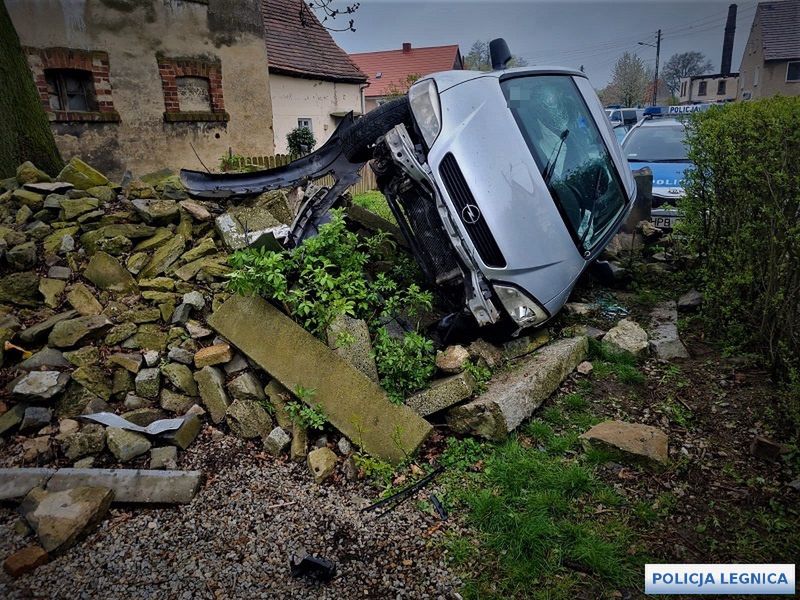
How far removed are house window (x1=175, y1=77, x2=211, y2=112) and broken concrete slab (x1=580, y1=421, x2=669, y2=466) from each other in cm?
1088

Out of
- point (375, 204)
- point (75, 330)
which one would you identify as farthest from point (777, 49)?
point (75, 330)

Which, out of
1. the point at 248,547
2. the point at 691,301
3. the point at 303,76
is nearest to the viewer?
the point at 248,547

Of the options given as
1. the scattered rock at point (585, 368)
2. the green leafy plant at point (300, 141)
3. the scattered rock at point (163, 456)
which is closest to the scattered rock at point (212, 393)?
the scattered rock at point (163, 456)

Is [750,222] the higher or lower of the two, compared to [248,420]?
higher

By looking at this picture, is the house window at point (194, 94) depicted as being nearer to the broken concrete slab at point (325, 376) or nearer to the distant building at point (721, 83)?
the broken concrete slab at point (325, 376)

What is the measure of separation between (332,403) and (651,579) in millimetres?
2229

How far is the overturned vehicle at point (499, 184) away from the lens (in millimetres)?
3998

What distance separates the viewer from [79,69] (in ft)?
31.0

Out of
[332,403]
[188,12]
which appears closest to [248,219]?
[332,403]

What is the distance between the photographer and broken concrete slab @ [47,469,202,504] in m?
3.18

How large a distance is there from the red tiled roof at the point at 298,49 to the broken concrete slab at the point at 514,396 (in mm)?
15663

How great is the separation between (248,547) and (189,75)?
10.8m

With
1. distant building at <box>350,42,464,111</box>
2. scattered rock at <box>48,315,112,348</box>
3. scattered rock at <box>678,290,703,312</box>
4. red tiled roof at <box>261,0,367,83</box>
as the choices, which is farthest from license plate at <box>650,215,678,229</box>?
distant building at <box>350,42,464,111</box>

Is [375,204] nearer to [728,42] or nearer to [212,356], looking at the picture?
[212,356]
